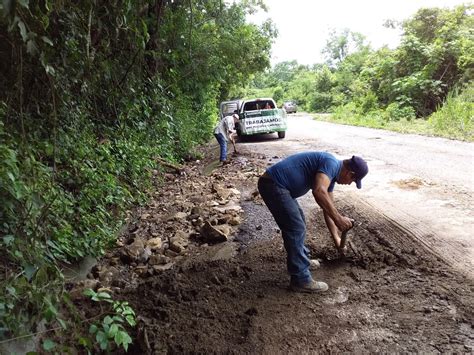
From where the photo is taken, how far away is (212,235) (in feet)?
16.2

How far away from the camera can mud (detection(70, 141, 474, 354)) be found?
108 inches

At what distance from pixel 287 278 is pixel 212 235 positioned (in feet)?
4.81

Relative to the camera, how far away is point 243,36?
47.2 ft

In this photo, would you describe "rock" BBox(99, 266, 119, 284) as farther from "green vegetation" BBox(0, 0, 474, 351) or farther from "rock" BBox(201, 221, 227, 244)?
"rock" BBox(201, 221, 227, 244)

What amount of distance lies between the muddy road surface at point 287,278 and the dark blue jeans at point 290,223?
8.8 inches

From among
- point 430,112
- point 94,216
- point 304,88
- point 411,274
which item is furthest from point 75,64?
point 304,88

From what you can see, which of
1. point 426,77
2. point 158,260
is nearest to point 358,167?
point 158,260

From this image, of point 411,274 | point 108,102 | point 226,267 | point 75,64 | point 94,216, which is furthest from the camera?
point 108,102

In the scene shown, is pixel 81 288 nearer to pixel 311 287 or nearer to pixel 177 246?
pixel 177 246

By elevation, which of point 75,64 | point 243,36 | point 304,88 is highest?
point 243,36

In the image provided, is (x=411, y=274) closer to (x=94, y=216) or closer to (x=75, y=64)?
(x=94, y=216)

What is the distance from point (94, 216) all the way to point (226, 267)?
1645mm

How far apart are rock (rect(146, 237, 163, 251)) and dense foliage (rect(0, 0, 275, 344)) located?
47 cm

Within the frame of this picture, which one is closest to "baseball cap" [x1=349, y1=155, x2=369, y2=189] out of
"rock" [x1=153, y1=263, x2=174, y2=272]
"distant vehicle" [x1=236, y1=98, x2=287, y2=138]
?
"rock" [x1=153, y1=263, x2=174, y2=272]
